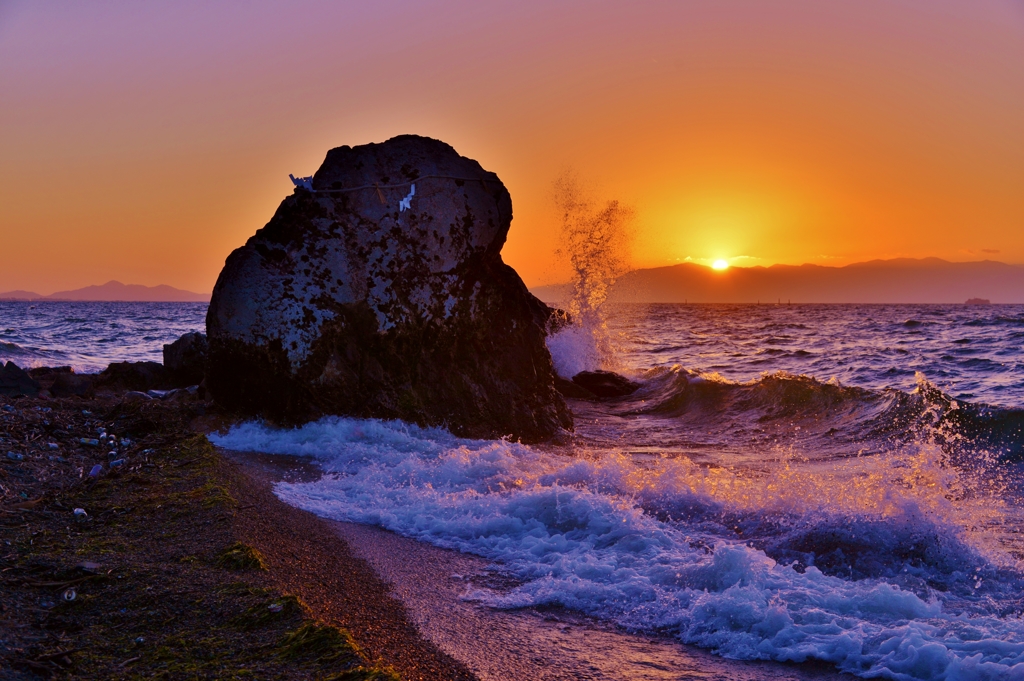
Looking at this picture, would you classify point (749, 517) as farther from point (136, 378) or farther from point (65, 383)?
point (136, 378)

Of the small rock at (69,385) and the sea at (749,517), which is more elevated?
the small rock at (69,385)

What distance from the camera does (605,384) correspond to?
51.1 feet

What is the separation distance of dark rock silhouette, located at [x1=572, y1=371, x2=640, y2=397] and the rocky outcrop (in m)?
7.40

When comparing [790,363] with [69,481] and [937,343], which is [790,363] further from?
[69,481]

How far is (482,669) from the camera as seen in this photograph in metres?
3.46

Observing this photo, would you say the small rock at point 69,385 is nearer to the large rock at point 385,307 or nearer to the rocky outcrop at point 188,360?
the rocky outcrop at point 188,360

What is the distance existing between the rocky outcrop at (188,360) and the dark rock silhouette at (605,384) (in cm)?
740

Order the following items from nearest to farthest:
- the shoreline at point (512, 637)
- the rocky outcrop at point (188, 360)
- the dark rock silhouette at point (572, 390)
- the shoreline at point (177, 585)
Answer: the shoreline at point (177, 585) < the shoreline at point (512, 637) < the rocky outcrop at point (188, 360) < the dark rock silhouette at point (572, 390)

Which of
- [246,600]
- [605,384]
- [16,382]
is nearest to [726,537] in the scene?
[246,600]

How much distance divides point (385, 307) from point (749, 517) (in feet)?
18.3

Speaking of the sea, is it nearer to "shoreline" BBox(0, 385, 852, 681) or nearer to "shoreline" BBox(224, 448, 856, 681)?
"shoreline" BBox(224, 448, 856, 681)

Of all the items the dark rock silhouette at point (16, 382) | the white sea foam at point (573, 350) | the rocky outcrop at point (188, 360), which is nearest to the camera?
the dark rock silhouette at point (16, 382)

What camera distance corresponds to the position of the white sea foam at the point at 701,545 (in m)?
3.92

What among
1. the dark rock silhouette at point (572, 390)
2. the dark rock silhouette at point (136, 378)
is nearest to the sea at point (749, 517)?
the dark rock silhouette at point (572, 390)
